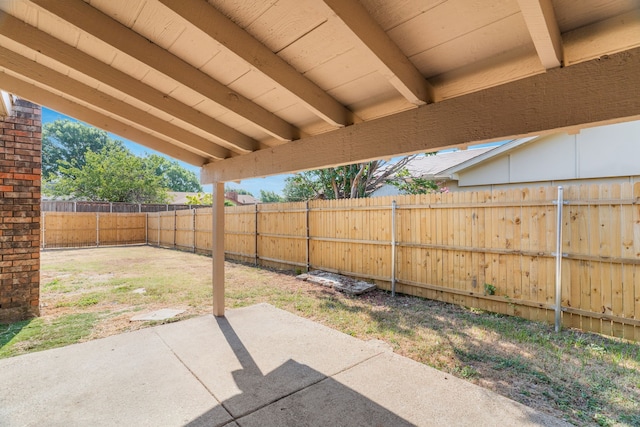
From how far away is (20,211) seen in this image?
3.97 meters

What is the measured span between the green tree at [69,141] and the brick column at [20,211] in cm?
3167

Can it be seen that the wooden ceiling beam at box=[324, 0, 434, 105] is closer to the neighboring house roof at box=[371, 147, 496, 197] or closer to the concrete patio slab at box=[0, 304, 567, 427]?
the concrete patio slab at box=[0, 304, 567, 427]

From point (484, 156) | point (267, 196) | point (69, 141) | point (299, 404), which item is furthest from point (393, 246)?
point (69, 141)

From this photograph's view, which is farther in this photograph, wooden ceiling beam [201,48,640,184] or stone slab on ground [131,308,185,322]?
stone slab on ground [131,308,185,322]

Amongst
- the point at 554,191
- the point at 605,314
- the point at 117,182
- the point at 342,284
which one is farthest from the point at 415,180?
the point at 117,182

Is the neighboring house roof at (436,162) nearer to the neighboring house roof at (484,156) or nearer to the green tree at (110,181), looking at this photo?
the neighboring house roof at (484,156)

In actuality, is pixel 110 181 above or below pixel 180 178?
below

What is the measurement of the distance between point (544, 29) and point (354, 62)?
917 millimetres

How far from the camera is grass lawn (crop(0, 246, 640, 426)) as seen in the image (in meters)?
2.48

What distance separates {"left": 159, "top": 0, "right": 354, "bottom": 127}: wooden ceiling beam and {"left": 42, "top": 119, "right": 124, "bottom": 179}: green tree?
116 ft

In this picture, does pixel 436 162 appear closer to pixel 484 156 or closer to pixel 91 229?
pixel 484 156

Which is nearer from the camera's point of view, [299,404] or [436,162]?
[299,404]

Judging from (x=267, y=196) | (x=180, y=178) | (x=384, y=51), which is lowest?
(x=384, y=51)

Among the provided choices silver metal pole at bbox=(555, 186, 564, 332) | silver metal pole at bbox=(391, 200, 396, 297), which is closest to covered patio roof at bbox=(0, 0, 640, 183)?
silver metal pole at bbox=(555, 186, 564, 332)
